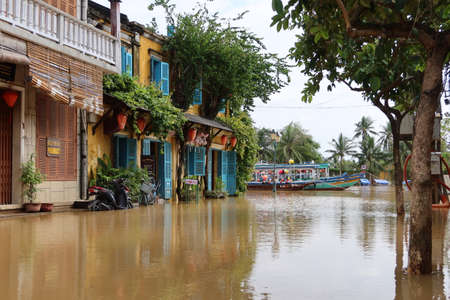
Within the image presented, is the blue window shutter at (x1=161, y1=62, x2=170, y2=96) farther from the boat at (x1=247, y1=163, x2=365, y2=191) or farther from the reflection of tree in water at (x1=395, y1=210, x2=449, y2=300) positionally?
the boat at (x1=247, y1=163, x2=365, y2=191)

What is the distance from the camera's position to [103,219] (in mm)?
10844

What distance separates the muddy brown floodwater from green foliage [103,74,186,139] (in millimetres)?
5663

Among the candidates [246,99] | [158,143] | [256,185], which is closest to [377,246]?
[158,143]

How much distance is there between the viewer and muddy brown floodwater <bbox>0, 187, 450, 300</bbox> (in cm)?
442

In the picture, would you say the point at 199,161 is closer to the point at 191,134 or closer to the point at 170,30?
the point at 191,134

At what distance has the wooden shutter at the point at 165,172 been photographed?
18.4 meters

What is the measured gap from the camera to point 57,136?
12836 mm

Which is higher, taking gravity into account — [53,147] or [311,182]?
[53,147]

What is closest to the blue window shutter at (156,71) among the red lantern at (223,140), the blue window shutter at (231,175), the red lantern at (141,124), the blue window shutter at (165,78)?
the blue window shutter at (165,78)

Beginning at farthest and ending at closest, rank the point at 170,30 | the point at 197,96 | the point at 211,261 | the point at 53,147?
1. the point at 197,96
2. the point at 170,30
3. the point at 53,147
4. the point at 211,261

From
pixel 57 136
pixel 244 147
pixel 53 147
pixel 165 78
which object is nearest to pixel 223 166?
pixel 244 147

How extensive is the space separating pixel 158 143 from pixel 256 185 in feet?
64.9

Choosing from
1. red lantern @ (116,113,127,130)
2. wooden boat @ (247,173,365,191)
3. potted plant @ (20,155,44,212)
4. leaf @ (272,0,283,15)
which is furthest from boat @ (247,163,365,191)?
leaf @ (272,0,283,15)

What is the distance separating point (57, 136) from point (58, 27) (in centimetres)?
299
